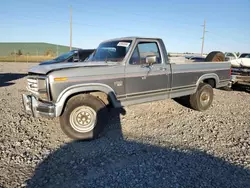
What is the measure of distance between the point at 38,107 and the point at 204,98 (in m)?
4.78

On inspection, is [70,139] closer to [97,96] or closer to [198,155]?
[97,96]

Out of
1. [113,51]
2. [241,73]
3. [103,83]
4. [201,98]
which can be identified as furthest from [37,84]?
[241,73]

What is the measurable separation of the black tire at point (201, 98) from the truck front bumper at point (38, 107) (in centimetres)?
415

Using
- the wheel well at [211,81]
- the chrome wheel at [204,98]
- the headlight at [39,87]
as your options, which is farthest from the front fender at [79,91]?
the wheel well at [211,81]

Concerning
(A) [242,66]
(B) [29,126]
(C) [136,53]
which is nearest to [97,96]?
(C) [136,53]

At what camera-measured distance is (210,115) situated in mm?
5895

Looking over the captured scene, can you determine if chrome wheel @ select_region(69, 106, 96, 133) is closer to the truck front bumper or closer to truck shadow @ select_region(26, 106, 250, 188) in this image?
truck shadow @ select_region(26, 106, 250, 188)

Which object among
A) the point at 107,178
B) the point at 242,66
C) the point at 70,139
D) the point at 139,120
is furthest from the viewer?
the point at 242,66

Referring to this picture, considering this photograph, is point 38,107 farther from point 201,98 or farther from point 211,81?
point 211,81

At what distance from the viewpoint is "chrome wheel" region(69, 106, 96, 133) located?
4.20 m

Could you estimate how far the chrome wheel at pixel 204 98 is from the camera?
6195mm

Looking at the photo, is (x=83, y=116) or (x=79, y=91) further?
(x=83, y=116)

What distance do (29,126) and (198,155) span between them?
12.7 ft

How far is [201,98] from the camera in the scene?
619cm
